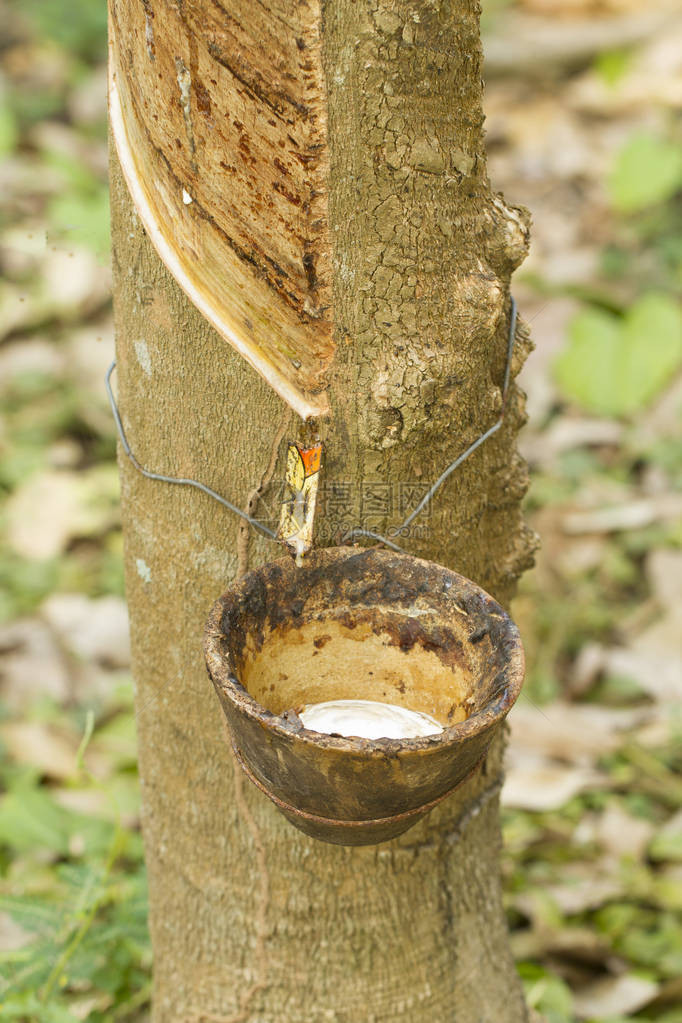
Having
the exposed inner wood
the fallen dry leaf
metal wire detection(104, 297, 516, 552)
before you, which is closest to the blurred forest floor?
the fallen dry leaf

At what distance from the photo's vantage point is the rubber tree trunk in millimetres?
1331

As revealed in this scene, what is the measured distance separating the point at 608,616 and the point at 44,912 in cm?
215

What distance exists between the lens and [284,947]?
171 centimetres

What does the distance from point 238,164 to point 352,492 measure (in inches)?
18.7

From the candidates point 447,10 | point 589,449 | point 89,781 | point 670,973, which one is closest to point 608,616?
point 589,449

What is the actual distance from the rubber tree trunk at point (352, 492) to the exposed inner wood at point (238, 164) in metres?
0.02

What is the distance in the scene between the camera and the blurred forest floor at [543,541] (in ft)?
7.64

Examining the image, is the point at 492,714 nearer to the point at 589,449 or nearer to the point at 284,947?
the point at 284,947

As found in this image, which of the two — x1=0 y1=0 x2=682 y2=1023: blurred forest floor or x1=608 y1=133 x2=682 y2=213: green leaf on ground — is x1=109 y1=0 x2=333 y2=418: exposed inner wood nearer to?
x1=0 y1=0 x2=682 y2=1023: blurred forest floor

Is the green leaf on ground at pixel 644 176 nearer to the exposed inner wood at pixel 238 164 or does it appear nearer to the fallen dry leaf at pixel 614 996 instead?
the fallen dry leaf at pixel 614 996

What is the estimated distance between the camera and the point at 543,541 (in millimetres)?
3834

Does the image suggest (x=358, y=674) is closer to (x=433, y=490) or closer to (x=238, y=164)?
(x=433, y=490)

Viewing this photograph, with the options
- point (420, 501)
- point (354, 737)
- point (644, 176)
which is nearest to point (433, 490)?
point (420, 501)

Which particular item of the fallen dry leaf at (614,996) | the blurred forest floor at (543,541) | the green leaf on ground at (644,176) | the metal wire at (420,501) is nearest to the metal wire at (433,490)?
the metal wire at (420,501)
